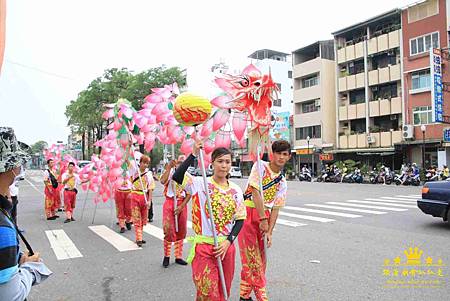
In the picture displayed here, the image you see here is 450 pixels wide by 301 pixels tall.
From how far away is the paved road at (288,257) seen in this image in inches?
172

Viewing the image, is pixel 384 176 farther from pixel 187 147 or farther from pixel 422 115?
pixel 187 147

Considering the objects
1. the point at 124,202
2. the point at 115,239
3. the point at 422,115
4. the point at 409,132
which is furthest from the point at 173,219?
the point at 422,115

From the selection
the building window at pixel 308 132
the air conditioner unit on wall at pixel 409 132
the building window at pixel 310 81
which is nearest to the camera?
the air conditioner unit on wall at pixel 409 132

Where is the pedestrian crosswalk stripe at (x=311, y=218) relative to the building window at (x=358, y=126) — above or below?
below

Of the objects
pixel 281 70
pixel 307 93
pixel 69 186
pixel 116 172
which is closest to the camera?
pixel 116 172

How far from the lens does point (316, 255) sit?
605 cm

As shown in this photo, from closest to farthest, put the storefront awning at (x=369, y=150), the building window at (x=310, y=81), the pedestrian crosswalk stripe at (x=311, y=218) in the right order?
the pedestrian crosswalk stripe at (x=311, y=218), the storefront awning at (x=369, y=150), the building window at (x=310, y=81)

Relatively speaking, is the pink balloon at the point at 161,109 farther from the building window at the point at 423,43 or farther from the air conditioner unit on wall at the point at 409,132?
the building window at the point at 423,43

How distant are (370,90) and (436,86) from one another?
818 cm

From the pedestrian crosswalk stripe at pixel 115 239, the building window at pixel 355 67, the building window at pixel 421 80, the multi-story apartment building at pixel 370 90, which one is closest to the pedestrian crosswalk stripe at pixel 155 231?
the pedestrian crosswalk stripe at pixel 115 239

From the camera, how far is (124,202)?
802 cm

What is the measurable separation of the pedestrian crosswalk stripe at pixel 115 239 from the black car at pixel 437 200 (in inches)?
252

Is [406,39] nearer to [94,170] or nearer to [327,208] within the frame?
[327,208]

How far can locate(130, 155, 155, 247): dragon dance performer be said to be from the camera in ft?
21.7
